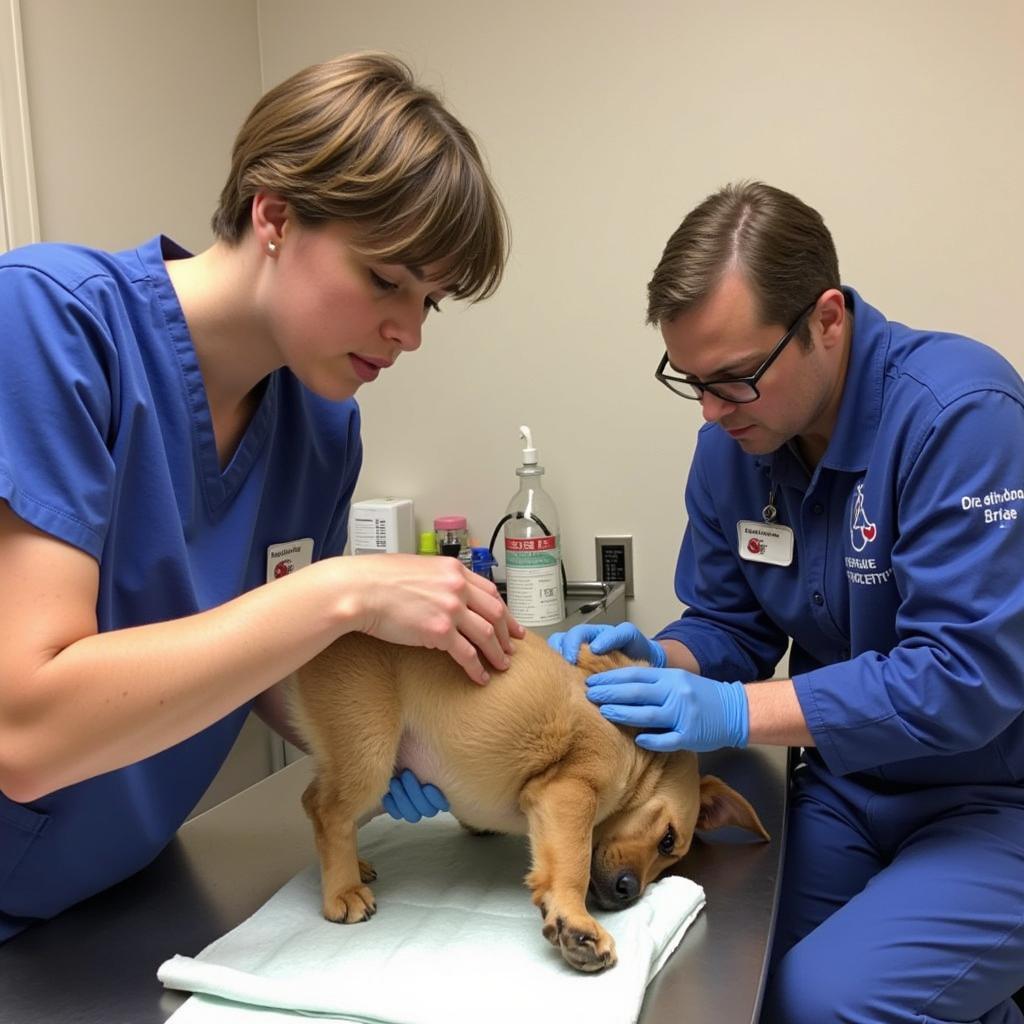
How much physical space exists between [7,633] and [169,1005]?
37 cm

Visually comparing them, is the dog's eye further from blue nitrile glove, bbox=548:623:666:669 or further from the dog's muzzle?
blue nitrile glove, bbox=548:623:666:669

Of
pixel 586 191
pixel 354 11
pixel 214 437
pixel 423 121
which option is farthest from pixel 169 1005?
pixel 354 11

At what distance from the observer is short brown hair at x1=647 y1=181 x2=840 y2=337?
1305mm

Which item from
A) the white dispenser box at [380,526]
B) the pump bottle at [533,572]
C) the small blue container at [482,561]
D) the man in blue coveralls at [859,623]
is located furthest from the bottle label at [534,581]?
the man in blue coveralls at [859,623]

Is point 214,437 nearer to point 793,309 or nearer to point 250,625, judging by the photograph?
point 250,625

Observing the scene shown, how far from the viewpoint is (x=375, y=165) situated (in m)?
0.94

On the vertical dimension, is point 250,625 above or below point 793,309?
below

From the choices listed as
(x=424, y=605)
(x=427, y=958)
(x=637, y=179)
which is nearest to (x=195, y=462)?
(x=424, y=605)

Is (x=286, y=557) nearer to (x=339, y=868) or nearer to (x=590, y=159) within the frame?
(x=339, y=868)

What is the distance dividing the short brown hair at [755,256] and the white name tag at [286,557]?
0.59 metres

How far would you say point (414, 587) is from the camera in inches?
38.2

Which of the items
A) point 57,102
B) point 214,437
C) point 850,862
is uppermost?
point 57,102

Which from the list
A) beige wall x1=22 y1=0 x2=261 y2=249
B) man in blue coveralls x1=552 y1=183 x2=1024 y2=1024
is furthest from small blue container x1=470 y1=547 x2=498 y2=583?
beige wall x1=22 y1=0 x2=261 y2=249

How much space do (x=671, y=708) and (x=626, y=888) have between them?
0.22 m
